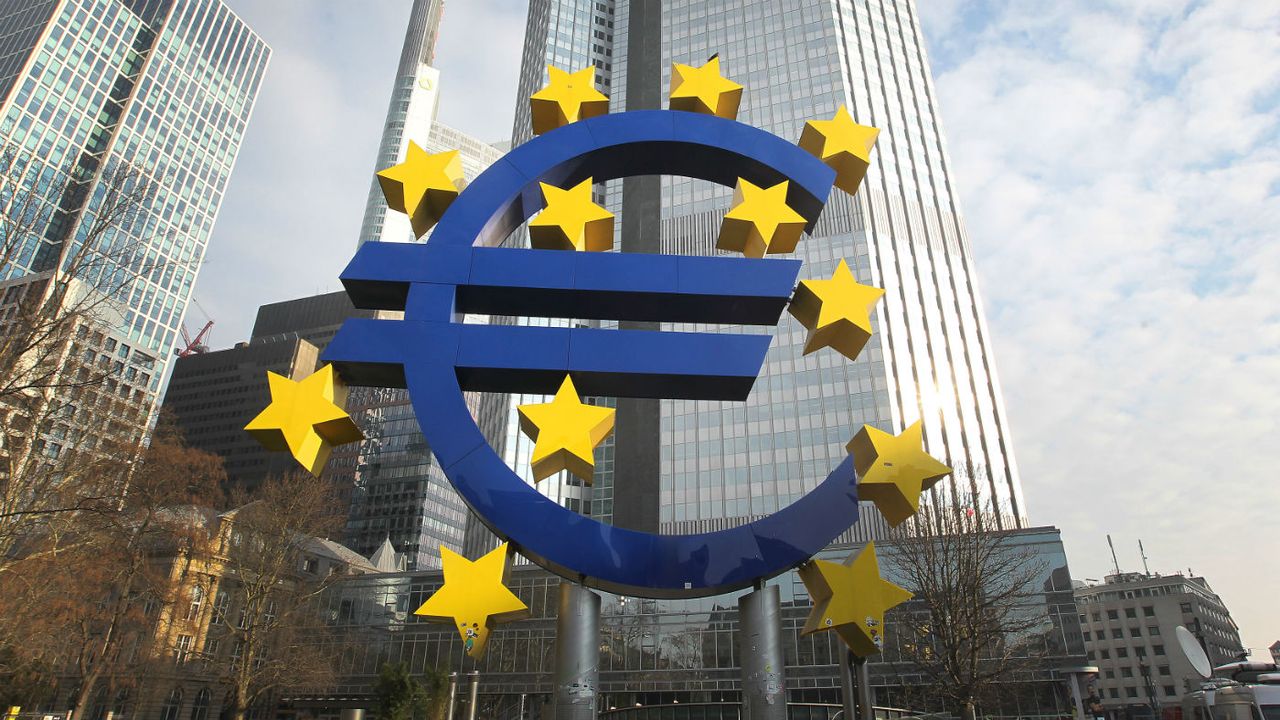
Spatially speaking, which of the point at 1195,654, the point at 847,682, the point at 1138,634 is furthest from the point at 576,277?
the point at 1138,634

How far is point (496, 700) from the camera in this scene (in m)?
45.1

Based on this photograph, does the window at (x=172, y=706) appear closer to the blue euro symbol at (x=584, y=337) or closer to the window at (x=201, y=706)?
the window at (x=201, y=706)

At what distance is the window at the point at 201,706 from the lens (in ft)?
164

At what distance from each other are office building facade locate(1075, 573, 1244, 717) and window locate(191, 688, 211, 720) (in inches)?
3347

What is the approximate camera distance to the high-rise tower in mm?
60062

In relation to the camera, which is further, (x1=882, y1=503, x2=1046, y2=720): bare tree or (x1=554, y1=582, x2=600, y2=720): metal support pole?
(x1=882, y1=503, x2=1046, y2=720): bare tree

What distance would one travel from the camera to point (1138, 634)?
3391 inches

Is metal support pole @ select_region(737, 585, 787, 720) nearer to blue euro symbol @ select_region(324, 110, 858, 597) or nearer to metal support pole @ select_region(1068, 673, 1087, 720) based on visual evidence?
blue euro symbol @ select_region(324, 110, 858, 597)

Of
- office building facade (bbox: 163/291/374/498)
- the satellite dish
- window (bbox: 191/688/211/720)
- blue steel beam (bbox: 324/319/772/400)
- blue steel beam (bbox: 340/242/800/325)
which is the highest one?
office building facade (bbox: 163/291/374/498)

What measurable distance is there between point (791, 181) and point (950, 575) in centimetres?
1723

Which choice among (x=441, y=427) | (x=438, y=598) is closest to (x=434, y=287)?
(x=441, y=427)

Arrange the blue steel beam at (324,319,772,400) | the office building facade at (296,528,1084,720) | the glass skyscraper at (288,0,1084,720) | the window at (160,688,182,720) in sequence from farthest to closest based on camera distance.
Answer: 1. the window at (160,688,182,720)
2. the glass skyscraper at (288,0,1084,720)
3. the office building facade at (296,528,1084,720)
4. the blue steel beam at (324,319,772,400)

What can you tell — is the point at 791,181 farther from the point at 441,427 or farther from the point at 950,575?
the point at 950,575

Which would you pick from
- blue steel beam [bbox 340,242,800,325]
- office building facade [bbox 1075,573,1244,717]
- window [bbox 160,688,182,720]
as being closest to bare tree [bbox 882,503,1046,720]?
blue steel beam [bbox 340,242,800,325]
